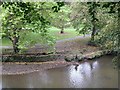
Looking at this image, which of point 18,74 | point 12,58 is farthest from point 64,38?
point 18,74

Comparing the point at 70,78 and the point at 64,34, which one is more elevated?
the point at 64,34

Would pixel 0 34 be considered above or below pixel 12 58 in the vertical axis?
above

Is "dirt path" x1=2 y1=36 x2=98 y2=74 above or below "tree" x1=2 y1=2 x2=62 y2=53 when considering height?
below

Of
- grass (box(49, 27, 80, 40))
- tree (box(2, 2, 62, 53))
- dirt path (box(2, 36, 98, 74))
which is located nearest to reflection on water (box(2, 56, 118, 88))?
dirt path (box(2, 36, 98, 74))

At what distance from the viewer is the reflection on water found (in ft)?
23.6

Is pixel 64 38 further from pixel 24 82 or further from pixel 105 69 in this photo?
pixel 24 82

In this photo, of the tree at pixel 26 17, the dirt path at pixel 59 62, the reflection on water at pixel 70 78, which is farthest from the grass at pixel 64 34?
the reflection on water at pixel 70 78

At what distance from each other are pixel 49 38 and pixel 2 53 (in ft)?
7.26

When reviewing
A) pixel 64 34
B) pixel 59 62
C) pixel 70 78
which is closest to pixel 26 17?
pixel 70 78

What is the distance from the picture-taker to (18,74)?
27.5 feet

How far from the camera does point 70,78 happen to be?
7926mm

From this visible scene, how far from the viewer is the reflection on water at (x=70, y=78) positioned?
7206mm

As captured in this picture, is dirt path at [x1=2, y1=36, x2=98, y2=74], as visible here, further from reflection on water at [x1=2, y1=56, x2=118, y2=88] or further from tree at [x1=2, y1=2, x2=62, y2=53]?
tree at [x1=2, y1=2, x2=62, y2=53]

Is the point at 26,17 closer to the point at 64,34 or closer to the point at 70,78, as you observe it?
the point at 70,78
